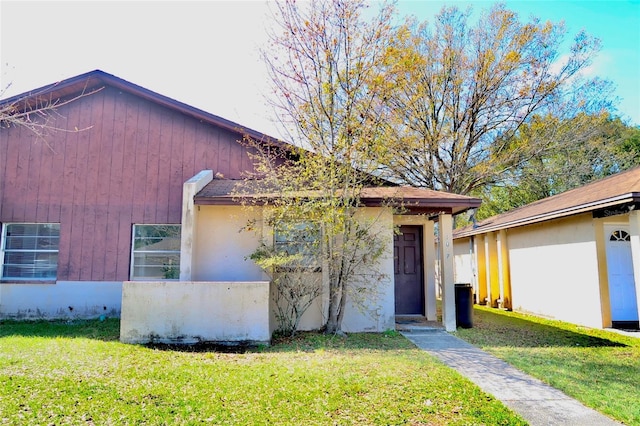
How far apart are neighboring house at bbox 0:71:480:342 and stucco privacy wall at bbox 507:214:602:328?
3439mm

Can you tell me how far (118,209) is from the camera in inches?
393

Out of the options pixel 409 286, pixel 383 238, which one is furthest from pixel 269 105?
pixel 409 286

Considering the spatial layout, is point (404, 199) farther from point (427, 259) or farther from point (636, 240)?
point (636, 240)

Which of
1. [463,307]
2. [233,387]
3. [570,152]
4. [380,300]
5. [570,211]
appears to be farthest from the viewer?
[570,152]

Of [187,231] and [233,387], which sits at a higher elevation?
[187,231]

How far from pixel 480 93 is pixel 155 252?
1415 cm

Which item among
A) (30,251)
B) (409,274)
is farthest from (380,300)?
(30,251)

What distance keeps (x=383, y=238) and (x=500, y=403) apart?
171 inches

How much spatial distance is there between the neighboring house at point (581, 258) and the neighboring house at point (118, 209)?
3.37 meters

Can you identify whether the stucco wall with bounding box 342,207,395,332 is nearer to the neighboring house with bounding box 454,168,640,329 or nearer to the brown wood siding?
the brown wood siding

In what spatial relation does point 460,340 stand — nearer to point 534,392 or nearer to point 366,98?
point 534,392

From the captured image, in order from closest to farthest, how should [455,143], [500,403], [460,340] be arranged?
[500,403]
[460,340]
[455,143]

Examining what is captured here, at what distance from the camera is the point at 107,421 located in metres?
3.90

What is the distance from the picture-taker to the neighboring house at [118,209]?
9.43 m
